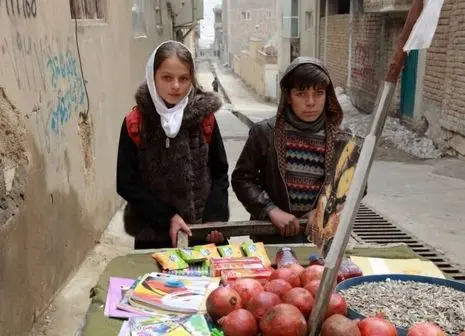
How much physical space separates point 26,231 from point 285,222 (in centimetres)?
163

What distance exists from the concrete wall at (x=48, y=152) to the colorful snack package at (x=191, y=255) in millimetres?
1215

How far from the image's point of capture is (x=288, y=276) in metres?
1.65

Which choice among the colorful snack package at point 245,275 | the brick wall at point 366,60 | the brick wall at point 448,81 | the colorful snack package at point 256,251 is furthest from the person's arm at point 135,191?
the brick wall at point 366,60

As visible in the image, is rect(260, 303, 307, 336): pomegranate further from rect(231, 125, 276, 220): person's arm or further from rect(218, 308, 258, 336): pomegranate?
rect(231, 125, 276, 220): person's arm

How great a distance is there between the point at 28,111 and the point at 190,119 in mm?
1321

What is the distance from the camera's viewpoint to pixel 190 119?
7.61 ft

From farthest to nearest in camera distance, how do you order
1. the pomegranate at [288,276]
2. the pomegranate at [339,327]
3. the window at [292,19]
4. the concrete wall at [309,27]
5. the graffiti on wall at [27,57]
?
the window at [292,19]
the concrete wall at [309,27]
the graffiti on wall at [27,57]
the pomegranate at [288,276]
the pomegranate at [339,327]

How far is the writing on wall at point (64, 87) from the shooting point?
366cm

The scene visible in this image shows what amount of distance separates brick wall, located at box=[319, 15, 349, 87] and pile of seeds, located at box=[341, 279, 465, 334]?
46.5ft

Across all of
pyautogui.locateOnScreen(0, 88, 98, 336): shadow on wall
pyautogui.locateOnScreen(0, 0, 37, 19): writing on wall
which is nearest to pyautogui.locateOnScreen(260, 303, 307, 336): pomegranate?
pyautogui.locateOnScreen(0, 88, 98, 336): shadow on wall

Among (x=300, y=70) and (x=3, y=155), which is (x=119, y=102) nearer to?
(x=3, y=155)

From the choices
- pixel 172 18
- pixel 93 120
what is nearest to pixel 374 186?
pixel 93 120

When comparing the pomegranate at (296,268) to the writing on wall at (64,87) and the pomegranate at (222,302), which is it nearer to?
the pomegranate at (222,302)

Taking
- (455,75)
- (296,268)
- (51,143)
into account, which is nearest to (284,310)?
(296,268)
